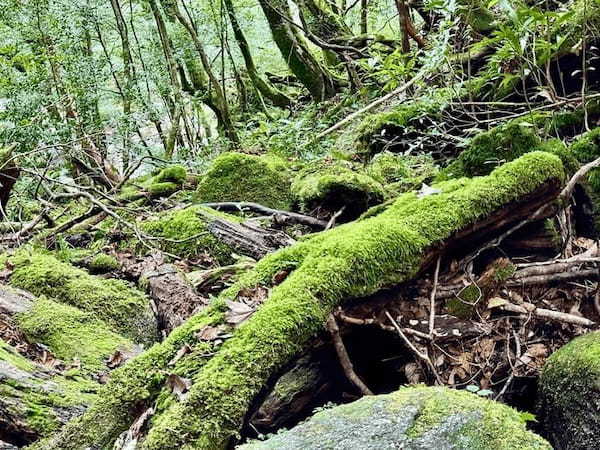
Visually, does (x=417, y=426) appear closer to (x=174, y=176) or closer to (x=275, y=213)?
(x=275, y=213)

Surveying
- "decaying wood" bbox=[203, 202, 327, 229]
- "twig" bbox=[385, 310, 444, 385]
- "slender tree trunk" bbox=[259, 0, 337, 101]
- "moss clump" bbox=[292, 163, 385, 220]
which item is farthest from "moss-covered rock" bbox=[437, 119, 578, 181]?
"slender tree trunk" bbox=[259, 0, 337, 101]

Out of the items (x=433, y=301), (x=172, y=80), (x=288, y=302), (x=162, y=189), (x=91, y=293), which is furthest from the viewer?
(x=172, y=80)

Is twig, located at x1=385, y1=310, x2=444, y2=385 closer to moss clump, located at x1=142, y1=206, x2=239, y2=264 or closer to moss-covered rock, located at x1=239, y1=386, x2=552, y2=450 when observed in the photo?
moss-covered rock, located at x1=239, y1=386, x2=552, y2=450

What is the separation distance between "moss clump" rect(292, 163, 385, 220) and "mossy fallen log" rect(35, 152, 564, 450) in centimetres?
149

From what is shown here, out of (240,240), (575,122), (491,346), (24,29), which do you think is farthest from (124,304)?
(24,29)

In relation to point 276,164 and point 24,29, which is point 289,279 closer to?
point 276,164

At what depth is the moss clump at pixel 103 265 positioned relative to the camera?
523cm

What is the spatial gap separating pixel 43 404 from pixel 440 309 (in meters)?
2.21

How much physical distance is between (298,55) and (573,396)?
1013 centimetres

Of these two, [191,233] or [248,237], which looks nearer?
[248,237]

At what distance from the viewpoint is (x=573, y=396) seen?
2518 millimetres

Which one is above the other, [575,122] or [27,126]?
[27,126]

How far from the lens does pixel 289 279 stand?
9.43ft

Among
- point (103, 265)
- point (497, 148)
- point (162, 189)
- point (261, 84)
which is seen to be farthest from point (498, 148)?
point (261, 84)
